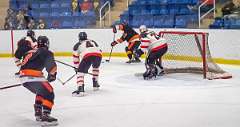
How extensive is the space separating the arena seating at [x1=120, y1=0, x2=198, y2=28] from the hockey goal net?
91.5 inches

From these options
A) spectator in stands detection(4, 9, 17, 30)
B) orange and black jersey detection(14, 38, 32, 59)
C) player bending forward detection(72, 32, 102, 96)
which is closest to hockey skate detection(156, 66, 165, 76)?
player bending forward detection(72, 32, 102, 96)

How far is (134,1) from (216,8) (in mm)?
2840

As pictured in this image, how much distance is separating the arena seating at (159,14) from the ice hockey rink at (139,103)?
3440 mm

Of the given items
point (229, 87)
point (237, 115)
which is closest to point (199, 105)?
point (237, 115)

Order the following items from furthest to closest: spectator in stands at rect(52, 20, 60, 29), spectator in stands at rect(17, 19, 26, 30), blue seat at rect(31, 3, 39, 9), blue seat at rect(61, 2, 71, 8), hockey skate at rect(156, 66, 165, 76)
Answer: blue seat at rect(31, 3, 39, 9) → blue seat at rect(61, 2, 71, 8) → spectator in stands at rect(52, 20, 60, 29) → spectator in stands at rect(17, 19, 26, 30) → hockey skate at rect(156, 66, 165, 76)

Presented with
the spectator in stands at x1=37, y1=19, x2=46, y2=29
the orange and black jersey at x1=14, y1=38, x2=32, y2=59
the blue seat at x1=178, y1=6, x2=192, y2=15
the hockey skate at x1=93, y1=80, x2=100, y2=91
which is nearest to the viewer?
the hockey skate at x1=93, y1=80, x2=100, y2=91

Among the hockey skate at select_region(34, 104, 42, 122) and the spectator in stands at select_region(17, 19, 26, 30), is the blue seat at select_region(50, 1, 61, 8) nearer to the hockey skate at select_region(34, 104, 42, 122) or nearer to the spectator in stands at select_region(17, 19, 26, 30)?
the spectator in stands at select_region(17, 19, 26, 30)

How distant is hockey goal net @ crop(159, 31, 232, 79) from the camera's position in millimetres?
9125

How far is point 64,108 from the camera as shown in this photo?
655cm

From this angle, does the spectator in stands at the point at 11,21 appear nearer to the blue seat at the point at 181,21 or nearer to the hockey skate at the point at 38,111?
the blue seat at the point at 181,21

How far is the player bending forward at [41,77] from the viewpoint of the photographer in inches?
213

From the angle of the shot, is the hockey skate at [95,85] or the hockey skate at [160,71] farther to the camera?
the hockey skate at [160,71]

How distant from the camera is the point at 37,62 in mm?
5520

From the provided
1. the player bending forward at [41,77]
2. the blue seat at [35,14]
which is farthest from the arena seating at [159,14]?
the player bending forward at [41,77]
